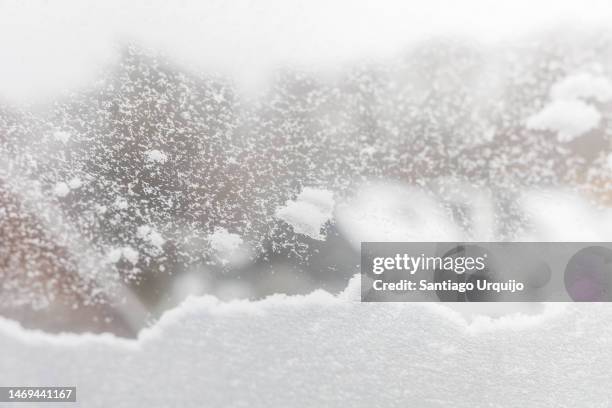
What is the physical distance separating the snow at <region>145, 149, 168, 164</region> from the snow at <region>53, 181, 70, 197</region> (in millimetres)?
732

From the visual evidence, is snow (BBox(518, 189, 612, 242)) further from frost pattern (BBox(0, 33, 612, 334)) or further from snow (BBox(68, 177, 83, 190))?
snow (BBox(68, 177, 83, 190))

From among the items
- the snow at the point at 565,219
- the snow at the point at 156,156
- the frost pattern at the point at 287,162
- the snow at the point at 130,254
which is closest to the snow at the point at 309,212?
the frost pattern at the point at 287,162

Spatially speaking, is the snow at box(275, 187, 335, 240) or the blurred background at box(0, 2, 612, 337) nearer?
the blurred background at box(0, 2, 612, 337)

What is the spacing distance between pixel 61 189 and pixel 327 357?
2.76 m

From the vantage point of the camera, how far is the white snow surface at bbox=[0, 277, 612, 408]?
12.1 ft

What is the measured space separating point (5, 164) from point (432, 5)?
432 centimetres

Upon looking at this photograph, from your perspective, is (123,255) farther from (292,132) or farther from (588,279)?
(588,279)

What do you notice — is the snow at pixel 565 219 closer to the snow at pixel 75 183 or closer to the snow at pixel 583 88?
the snow at pixel 583 88

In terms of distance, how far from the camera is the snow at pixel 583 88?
15.2 feet

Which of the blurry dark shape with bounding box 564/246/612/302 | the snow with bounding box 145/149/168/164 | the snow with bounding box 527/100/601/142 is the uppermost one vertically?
the snow with bounding box 527/100/601/142

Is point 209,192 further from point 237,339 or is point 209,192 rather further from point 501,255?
point 501,255

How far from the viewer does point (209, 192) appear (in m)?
4.38

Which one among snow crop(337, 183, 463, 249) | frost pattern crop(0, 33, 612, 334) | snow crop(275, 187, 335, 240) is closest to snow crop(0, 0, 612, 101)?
frost pattern crop(0, 33, 612, 334)

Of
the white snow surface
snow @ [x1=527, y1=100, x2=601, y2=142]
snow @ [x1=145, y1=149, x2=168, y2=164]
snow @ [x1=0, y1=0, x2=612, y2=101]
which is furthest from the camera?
snow @ [x1=527, y1=100, x2=601, y2=142]
